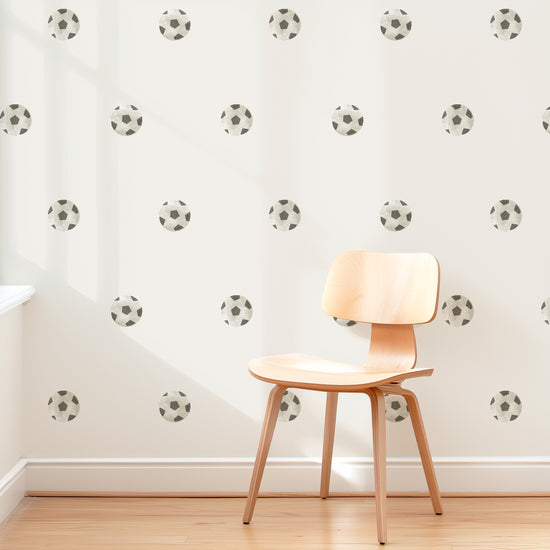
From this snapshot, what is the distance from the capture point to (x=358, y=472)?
88.5 inches

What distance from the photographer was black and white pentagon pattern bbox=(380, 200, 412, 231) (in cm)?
224

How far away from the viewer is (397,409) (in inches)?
89.0

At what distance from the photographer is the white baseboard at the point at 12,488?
204cm

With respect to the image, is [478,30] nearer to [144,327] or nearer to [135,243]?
[135,243]

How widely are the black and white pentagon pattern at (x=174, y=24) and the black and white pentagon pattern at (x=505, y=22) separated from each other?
96 cm

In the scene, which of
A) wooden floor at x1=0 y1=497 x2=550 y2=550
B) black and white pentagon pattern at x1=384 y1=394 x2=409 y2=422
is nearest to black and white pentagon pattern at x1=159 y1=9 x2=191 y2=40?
black and white pentagon pattern at x1=384 y1=394 x2=409 y2=422

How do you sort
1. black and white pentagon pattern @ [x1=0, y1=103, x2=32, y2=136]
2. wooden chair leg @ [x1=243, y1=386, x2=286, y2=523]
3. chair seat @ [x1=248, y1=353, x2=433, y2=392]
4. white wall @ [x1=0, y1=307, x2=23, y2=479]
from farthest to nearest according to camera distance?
1. black and white pentagon pattern @ [x1=0, y1=103, x2=32, y2=136]
2. white wall @ [x1=0, y1=307, x2=23, y2=479]
3. wooden chair leg @ [x1=243, y1=386, x2=286, y2=523]
4. chair seat @ [x1=248, y1=353, x2=433, y2=392]

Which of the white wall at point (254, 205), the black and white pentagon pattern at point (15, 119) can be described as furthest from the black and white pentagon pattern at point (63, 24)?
the black and white pentagon pattern at point (15, 119)

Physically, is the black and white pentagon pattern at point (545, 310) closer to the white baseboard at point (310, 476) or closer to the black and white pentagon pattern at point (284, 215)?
the white baseboard at point (310, 476)

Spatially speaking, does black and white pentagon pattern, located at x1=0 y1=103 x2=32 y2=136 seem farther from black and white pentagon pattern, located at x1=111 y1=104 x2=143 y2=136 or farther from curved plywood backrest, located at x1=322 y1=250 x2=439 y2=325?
curved plywood backrest, located at x1=322 y1=250 x2=439 y2=325

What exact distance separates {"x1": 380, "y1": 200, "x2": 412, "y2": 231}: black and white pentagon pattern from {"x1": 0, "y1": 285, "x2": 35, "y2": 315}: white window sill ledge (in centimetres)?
113

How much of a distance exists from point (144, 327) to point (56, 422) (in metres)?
0.41

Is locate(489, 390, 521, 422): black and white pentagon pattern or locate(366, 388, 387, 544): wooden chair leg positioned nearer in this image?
locate(366, 388, 387, 544): wooden chair leg

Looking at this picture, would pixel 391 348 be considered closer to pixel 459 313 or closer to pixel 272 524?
pixel 459 313
